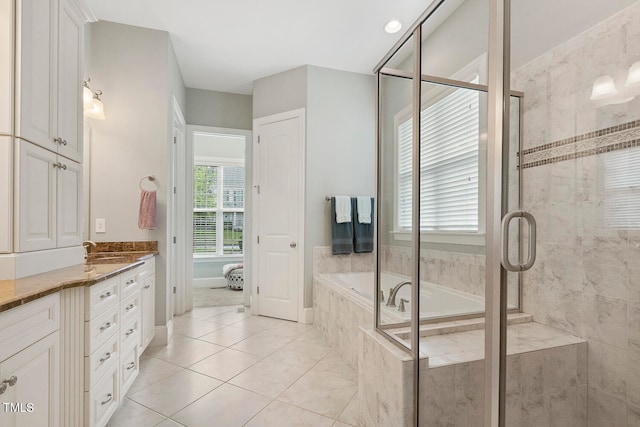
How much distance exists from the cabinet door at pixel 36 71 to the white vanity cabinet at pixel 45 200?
94mm

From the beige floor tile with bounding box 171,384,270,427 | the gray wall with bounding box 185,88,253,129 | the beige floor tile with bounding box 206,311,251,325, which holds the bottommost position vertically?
the beige floor tile with bounding box 206,311,251,325

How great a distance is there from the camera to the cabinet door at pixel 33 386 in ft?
3.30

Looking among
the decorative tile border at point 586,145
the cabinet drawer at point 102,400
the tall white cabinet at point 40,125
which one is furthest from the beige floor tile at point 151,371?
the decorative tile border at point 586,145

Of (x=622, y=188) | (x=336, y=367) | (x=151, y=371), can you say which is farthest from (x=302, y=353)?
(x=622, y=188)

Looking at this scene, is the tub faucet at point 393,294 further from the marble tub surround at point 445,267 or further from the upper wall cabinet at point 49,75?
the upper wall cabinet at point 49,75

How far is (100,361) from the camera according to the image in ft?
5.14

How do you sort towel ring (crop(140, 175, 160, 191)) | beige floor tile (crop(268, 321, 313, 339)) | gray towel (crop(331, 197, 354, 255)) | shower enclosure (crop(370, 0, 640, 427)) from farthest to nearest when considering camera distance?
gray towel (crop(331, 197, 354, 255)) → beige floor tile (crop(268, 321, 313, 339)) → towel ring (crop(140, 175, 160, 191)) → shower enclosure (crop(370, 0, 640, 427))

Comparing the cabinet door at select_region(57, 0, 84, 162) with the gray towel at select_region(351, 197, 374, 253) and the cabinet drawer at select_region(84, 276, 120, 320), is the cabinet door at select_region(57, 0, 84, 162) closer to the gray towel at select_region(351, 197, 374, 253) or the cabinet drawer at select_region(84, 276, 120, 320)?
the cabinet drawer at select_region(84, 276, 120, 320)

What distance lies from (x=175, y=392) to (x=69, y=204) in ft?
4.46

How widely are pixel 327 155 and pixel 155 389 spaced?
269cm

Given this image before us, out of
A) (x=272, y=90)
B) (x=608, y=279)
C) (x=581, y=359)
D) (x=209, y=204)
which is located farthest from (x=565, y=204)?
(x=209, y=204)

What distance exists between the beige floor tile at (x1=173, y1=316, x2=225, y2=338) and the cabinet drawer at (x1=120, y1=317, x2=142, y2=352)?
1.03 m

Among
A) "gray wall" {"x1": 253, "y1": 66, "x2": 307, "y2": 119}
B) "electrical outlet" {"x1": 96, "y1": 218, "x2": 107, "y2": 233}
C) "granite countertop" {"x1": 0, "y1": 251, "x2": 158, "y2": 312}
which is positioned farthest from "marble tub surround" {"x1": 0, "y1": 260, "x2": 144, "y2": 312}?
"gray wall" {"x1": 253, "y1": 66, "x2": 307, "y2": 119}

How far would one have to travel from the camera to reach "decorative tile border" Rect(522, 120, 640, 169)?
1.09m
